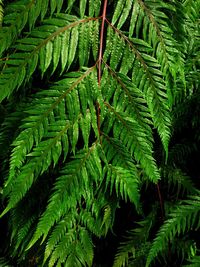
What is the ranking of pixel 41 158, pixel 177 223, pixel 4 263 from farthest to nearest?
pixel 4 263, pixel 177 223, pixel 41 158

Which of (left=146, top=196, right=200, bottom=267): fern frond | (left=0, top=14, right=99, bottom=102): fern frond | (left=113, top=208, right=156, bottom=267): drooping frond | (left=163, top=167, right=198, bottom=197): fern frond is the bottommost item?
(left=113, top=208, right=156, bottom=267): drooping frond

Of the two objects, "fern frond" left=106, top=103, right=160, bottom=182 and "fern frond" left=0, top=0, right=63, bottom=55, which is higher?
"fern frond" left=0, top=0, right=63, bottom=55

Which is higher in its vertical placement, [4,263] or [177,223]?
[177,223]

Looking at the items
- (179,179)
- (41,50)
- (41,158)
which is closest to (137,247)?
(179,179)

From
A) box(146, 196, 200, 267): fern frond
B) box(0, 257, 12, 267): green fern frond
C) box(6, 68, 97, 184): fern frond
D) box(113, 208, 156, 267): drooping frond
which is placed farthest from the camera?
box(0, 257, 12, 267): green fern frond

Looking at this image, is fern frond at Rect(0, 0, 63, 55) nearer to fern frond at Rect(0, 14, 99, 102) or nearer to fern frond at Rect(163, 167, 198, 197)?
fern frond at Rect(0, 14, 99, 102)

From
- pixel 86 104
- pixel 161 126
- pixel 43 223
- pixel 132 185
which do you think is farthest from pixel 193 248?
pixel 86 104

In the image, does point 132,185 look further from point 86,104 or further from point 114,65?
point 114,65

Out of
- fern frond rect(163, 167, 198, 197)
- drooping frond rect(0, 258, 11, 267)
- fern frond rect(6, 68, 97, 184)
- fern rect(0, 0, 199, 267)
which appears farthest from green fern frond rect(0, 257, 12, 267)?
fern frond rect(163, 167, 198, 197)

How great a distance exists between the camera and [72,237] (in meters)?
1.60

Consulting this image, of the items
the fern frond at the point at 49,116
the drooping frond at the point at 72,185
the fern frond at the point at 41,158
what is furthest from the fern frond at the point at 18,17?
Answer: the drooping frond at the point at 72,185

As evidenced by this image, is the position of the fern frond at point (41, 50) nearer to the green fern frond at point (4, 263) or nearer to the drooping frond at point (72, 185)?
the drooping frond at point (72, 185)

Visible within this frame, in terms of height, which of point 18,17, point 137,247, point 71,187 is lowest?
point 137,247

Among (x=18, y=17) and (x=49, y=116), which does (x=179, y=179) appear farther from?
(x=18, y=17)
